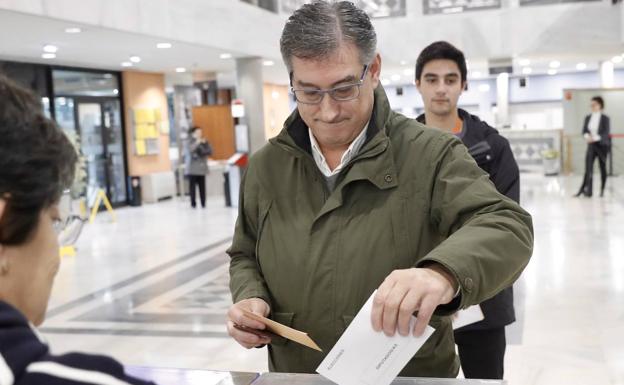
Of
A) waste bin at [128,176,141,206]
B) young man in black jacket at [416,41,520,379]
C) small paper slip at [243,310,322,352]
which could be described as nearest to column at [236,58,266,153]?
waste bin at [128,176,141,206]

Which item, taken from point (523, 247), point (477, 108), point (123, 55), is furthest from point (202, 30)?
point (477, 108)

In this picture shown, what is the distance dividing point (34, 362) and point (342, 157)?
107 centimetres

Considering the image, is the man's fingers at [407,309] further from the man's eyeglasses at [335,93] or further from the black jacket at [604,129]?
the black jacket at [604,129]

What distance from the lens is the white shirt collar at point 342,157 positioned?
171cm

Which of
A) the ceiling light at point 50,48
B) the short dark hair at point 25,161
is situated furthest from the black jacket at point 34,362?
the ceiling light at point 50,48

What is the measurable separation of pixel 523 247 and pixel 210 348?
391 cm

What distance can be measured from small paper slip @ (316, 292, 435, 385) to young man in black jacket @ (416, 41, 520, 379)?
51.4 inches

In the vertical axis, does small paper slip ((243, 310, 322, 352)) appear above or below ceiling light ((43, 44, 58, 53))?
below

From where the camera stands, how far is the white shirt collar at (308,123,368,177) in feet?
5.61

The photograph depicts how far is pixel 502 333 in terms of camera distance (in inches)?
103

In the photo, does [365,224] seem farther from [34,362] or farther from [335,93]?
[34,362]

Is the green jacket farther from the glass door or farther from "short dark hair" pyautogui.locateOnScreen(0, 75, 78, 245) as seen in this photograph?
the glass door

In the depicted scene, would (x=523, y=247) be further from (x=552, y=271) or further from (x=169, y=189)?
(x=169, y=189)

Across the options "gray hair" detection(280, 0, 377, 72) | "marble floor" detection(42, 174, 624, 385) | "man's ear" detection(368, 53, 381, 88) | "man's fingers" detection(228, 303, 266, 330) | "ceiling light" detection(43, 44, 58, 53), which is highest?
"ceiling light" detection(43, 44, 58, 53)
